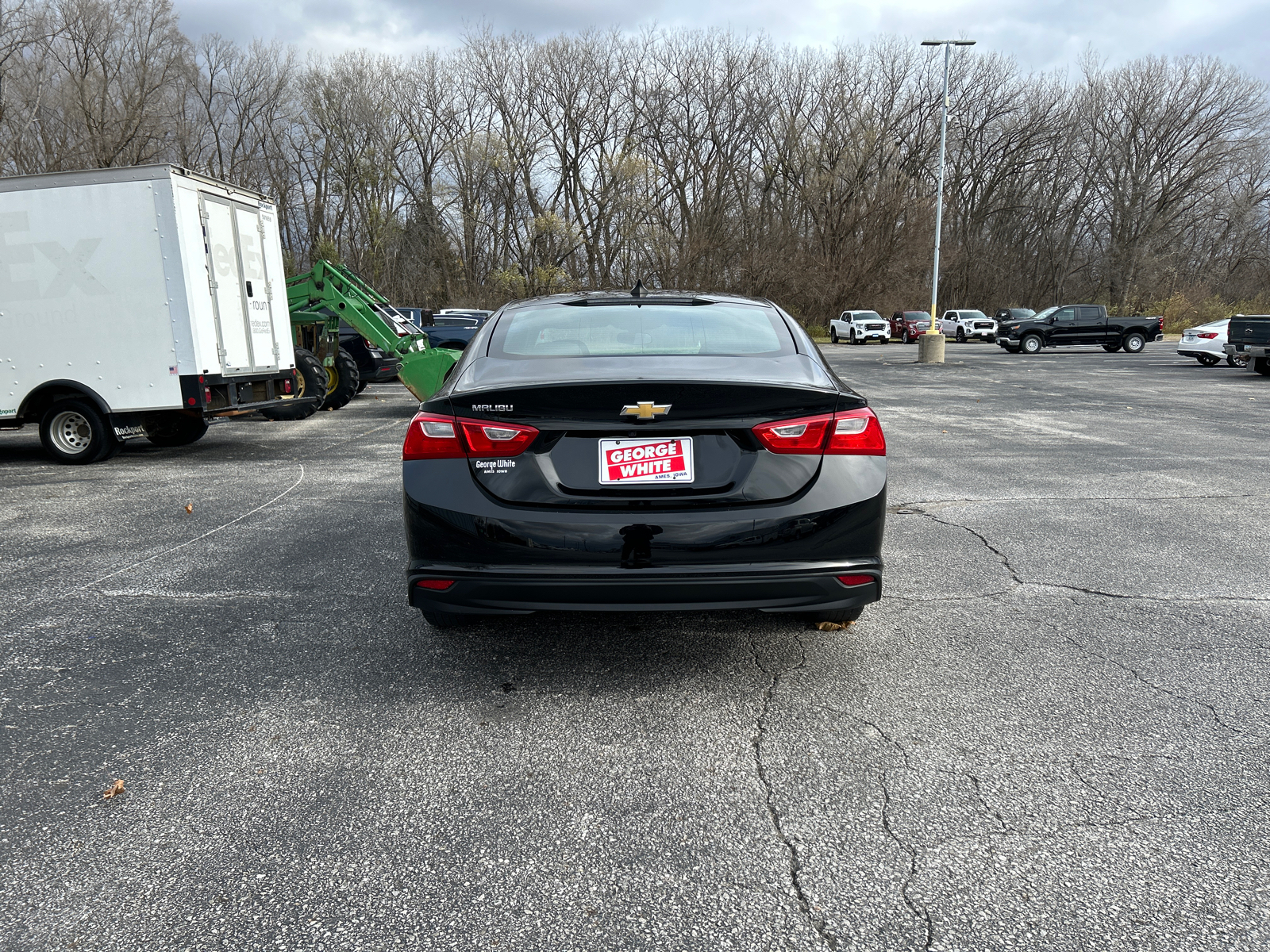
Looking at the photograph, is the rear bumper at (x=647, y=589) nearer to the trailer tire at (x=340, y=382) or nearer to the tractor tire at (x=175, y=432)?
the tractor tire at (x=175, y=432)

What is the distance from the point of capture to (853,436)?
3232 mm

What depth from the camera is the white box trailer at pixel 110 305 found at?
29.1 ft

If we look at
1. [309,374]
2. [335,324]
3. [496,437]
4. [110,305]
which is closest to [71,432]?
[110,305]

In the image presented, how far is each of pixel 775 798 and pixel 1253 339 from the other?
23.4 meters

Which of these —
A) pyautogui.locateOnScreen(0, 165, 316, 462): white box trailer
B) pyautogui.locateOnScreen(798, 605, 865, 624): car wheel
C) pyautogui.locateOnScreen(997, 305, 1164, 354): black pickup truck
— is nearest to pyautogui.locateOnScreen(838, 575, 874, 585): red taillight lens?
pyautogui.locateOnScreen(798, 605, 865, 624): car wheel

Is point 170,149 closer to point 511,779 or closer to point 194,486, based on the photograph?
point 194,486

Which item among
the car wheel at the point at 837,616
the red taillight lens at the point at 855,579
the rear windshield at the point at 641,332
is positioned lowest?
the car wheel at the point at 837,616

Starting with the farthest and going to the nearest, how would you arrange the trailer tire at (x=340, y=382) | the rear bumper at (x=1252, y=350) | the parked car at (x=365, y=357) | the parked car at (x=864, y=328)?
the parked car at (x=864, y=328), the rear bumper at (x=1252, y=350), the parked car at (x=365, y=357), the trailer tire at (x=340, y=382)

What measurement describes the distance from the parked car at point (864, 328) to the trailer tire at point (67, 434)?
121ft

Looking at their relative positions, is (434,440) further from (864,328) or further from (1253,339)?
(864,328)

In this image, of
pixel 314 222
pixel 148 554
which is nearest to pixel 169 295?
pixel 148 554

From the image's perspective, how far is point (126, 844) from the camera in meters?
2.43

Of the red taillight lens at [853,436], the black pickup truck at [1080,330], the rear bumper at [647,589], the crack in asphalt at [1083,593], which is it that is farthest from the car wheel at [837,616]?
the black pickup truck at [1080,330]

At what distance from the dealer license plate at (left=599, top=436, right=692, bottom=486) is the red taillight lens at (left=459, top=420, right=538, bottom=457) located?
28 cm
